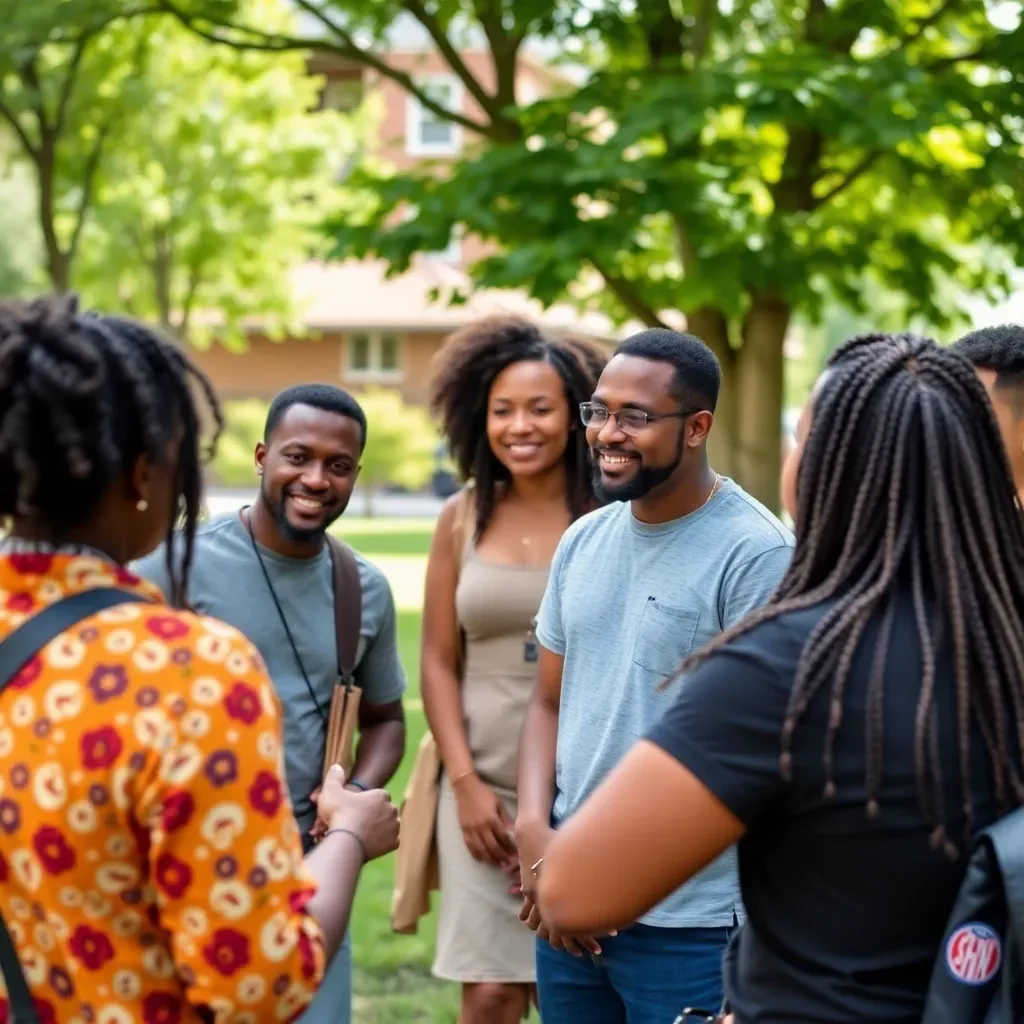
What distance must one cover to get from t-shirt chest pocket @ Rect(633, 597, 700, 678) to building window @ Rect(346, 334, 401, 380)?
1728 inches

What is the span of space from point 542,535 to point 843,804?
2.66m

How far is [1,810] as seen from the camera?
2021mm

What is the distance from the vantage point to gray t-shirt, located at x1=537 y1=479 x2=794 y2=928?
3.52 m

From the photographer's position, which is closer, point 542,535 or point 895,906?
point 895,906

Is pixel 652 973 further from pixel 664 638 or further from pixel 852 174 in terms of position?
pixel 852 174

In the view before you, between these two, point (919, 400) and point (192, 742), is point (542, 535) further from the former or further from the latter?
point (192, 742)

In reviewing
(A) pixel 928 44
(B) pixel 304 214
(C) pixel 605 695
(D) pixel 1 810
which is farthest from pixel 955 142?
(B) pixel 304 214

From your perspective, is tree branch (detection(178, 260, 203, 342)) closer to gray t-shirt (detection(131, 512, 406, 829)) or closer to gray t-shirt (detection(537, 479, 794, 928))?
gray t-shirt (detection(131, 512, 406, 829))

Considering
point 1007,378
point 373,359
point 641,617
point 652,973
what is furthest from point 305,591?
point 373,359

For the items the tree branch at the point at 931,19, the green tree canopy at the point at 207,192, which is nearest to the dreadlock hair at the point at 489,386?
the tree branch at the point at 931,19

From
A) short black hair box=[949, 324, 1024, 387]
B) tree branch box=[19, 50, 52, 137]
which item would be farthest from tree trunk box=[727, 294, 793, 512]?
short black hair box=[949, 324, 1024, 387]

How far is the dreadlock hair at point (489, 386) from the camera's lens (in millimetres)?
4844

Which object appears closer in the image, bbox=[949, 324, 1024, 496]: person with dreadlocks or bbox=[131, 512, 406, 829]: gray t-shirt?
bbox=[949, 324, 1024, 496]: person with dreadlocks

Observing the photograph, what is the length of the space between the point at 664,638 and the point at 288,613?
1048 millimetres
